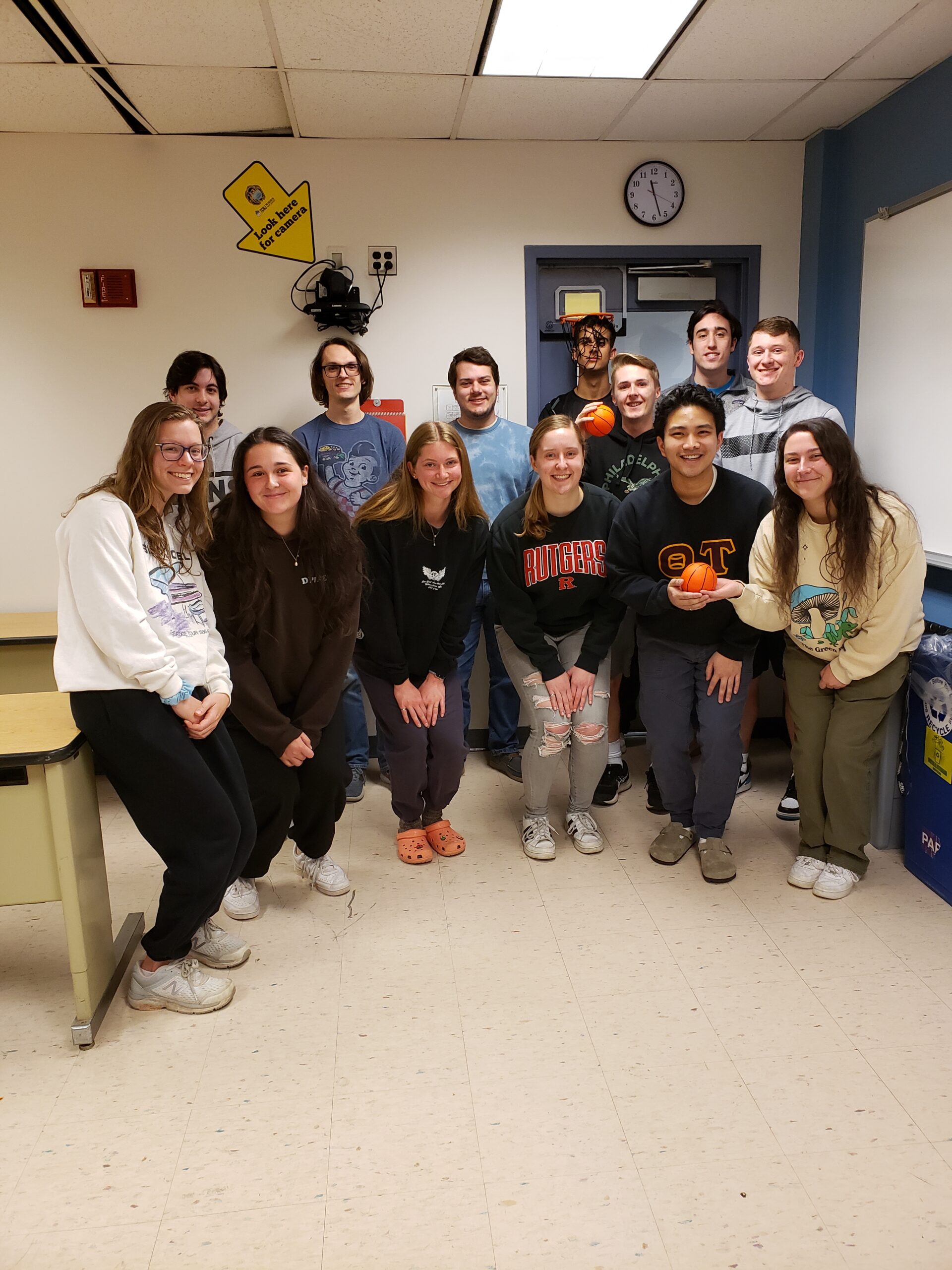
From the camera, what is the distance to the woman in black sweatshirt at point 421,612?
2.82m

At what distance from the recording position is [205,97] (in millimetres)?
3184

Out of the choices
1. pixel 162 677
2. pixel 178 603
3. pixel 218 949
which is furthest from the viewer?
pixel 218 949

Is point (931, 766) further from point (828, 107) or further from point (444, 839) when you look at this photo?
point (828, 107)

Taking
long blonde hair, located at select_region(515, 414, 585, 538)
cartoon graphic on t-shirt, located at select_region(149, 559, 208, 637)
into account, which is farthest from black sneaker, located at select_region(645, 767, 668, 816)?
cartoon graphic on t-shirt, located at select_region(149, 559, 208, 637)

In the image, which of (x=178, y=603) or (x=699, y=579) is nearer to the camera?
(x=178, y=603)

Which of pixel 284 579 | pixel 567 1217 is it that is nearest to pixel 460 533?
pixel 284 579

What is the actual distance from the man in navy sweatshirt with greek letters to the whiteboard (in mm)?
803

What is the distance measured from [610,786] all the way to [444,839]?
28.6 inches

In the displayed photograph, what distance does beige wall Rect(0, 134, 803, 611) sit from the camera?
359 centimetres

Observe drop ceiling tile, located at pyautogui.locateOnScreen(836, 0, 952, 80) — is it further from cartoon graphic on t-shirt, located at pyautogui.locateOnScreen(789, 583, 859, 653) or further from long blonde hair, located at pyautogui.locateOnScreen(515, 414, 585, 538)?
cartoon graphic on t-shirt, located at pyautogui.locateOnScreen(789, 583, 859, 653)

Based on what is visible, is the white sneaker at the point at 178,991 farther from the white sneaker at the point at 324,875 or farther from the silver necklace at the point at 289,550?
the silver necklace at the point at 289,550

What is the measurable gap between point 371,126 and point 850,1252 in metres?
3.79

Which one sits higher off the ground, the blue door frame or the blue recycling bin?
the blue door frame

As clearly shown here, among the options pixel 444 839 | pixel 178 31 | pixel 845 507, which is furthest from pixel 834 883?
pixel 178 31
